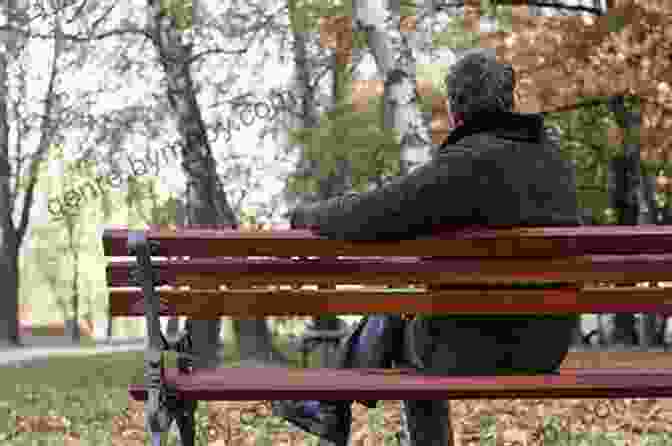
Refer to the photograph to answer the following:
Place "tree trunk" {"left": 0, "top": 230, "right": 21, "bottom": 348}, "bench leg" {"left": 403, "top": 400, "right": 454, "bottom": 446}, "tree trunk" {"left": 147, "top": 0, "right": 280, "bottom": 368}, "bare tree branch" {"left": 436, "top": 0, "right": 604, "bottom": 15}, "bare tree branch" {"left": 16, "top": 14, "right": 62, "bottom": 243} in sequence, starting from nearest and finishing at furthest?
"bench leg" {"left": 403, "top": 400, "right": 454, "bottom": 446}
"tree trunk" {"left": 147, "top": 0, "right": 280, "bottom": 368}
"bare tree branch" {"left": 16, "top": 14, "right": 62, "bottom": 243}
"bare tree branch" {"left": 436, "top": 0, "right": 604, "bottom": 15}
"tree trunk" {"left": 0, "top": 230, "right": 21, "bottom": 348}

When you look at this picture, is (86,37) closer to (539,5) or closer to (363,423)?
(363,423)

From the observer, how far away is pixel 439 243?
3924mm

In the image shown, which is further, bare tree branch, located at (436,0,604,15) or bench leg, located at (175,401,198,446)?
bare tree branch, located at (436,0,604,15)

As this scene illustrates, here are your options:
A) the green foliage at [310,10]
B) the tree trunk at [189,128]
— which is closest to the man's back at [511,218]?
the green foliage at [310,10]

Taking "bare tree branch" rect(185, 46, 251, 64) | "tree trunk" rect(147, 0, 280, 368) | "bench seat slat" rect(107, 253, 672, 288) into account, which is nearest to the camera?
"bench seat slat" rect(107, 253, 672, 288)

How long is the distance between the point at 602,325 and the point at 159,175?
11.8 meters

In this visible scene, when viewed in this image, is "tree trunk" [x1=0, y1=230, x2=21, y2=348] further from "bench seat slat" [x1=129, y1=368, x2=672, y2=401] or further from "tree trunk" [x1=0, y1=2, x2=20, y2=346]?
"bench seat slat" [x1=129, y1=368, x2=672, y2=401]

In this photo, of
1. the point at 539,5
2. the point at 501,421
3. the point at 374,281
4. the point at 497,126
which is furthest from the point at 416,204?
the point at 539,5

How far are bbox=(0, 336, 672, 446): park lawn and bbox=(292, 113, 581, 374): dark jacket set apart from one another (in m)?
3.11

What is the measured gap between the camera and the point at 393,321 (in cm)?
450

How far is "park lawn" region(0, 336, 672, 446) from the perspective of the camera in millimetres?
7418

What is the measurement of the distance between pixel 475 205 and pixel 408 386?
0.62 meters

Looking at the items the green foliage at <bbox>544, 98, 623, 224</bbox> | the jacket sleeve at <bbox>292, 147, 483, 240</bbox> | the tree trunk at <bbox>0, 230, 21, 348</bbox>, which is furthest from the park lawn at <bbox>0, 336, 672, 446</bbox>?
the tree trunk at <bbox>0, 230, 21, 348</bbox>

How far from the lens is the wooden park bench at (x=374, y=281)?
3.88 m
